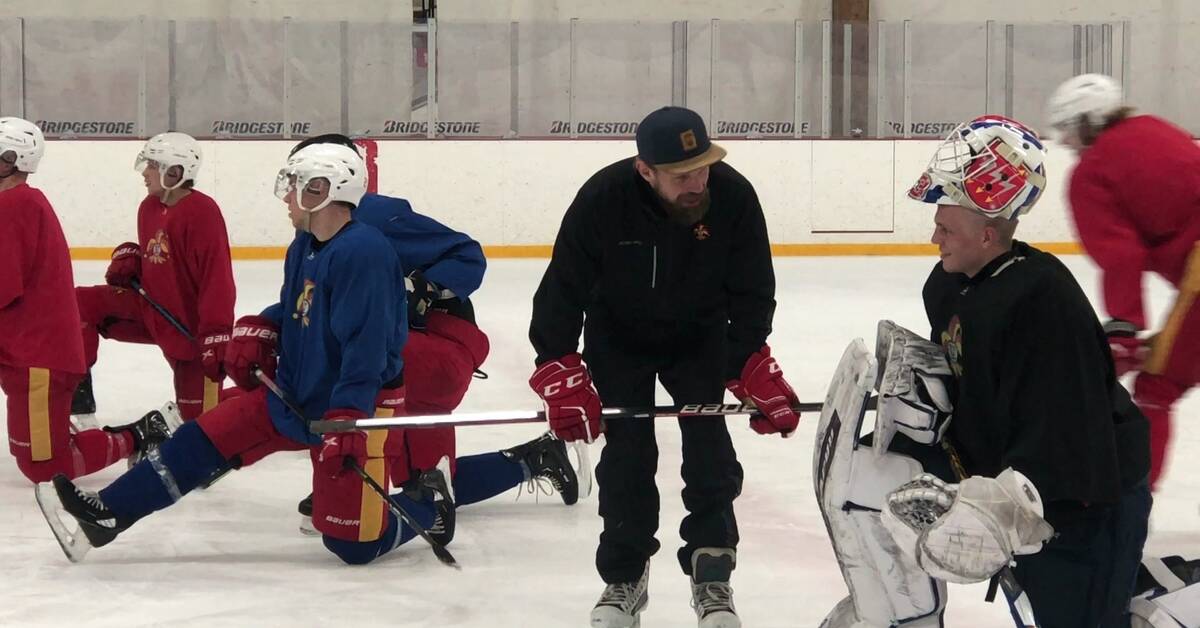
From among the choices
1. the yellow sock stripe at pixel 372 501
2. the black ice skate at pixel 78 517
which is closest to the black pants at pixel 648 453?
the yellow sock stripe at pixel 372 501

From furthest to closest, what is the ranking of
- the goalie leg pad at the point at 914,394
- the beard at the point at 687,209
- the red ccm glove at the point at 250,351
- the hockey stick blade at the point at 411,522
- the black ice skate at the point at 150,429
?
the black ice skate at the point at 150,429, the red ccm glove at the point at 250,351, the hockey stick blade at the point at 411,522, the beard at the point at 687,209, the goalie leg pad at the point at 914,394

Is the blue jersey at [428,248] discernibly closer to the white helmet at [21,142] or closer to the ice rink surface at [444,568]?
the ice rink surface at [444,568]

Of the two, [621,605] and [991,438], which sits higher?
[991,438]

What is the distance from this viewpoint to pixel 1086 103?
362 cm

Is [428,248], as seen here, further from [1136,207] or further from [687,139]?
[1136,207]

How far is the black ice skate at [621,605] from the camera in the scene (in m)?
3.14

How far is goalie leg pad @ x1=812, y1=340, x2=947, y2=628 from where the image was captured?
7.18 feet

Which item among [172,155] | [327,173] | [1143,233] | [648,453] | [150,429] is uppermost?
[172,155]

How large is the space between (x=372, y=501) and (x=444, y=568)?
0.24m

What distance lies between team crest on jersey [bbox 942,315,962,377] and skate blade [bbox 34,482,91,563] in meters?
2.23

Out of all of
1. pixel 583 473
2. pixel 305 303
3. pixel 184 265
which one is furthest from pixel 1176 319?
pixel 184 265

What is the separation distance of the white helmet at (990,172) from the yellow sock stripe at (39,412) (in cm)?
274

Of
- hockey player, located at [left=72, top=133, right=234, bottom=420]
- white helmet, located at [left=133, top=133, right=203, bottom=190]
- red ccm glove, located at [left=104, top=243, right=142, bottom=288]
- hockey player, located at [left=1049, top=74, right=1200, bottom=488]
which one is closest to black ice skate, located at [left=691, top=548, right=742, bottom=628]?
hockey player, located at [left=1049, top=74, right=1200, bottom=488]

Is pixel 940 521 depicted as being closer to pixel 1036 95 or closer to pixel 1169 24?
pixel 1036 95
